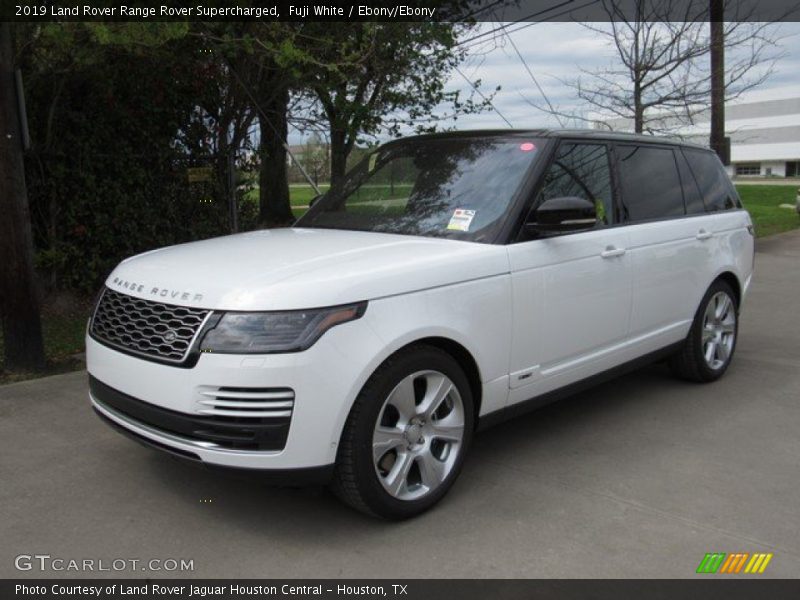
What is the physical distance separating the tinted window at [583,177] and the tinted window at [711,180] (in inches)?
51.6

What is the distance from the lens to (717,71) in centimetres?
1310

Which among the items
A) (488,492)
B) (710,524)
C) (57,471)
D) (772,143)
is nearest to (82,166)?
(57,471)

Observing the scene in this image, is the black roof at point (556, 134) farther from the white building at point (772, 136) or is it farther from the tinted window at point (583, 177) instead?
the white building at point (772, 136)

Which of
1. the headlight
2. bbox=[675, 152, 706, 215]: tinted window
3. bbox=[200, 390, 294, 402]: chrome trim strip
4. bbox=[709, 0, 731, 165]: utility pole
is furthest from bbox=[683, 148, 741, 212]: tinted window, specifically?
bbox=[709, 0, 731, 165]: utility pole

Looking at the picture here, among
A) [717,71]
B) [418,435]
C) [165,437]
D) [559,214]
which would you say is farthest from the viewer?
[717,71]

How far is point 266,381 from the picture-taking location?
9.80 ft

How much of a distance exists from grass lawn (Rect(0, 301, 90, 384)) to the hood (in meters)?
2.58

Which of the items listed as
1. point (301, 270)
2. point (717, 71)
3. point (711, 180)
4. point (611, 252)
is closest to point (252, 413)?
point (301, 270)

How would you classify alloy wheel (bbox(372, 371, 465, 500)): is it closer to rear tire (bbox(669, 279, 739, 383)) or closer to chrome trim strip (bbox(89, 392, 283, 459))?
chrome trim strip (bbox(89, 392, 283, 459))

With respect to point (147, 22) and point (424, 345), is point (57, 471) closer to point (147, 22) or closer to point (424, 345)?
point (424, 345)

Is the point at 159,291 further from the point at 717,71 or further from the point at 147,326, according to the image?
the point at 717,71

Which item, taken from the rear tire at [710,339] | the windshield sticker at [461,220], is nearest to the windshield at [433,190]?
the windshield sticker at [461,220]

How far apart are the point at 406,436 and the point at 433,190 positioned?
5.12ft
